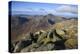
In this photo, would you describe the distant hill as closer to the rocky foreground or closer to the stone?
the rocky foreground

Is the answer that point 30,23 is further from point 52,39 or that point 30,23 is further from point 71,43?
point 71,43

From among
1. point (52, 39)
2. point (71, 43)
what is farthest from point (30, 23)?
point (71, 43)

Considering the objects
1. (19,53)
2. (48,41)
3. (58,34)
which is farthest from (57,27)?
(19,53)

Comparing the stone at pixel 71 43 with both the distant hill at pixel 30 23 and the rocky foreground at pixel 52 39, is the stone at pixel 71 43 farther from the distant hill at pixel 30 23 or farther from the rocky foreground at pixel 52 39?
the distant hill at pixel 30 23

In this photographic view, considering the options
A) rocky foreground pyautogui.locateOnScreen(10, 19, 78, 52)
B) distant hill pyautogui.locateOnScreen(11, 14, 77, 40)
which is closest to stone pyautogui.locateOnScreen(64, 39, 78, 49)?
rocky foreground pyautogui.locateOnScreen(10, 19, 78, 52)

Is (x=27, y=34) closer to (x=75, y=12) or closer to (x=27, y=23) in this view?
(x=27, y=23)

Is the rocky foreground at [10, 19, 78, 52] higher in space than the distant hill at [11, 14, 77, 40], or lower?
lower

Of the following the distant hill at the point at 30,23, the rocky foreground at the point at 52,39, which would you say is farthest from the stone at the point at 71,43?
the distant hill at the point at 30,23

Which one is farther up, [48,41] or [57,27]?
[57,27]

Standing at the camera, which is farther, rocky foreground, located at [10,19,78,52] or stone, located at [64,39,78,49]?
stone, located at [64,39,78,49]
